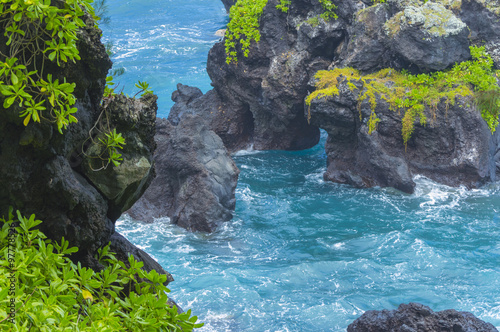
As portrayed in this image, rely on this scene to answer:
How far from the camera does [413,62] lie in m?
17.8

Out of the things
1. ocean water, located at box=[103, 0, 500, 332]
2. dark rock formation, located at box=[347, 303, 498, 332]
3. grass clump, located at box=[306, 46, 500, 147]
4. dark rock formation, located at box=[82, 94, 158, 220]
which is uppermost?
dark rock formation, located at box=[82, 94, 158, 220]

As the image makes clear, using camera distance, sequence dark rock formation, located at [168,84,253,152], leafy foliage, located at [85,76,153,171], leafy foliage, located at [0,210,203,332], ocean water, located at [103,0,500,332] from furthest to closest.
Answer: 1. dark rock formation, located at [168,84,253,152]
2. ocean water, located at [103,0,500,332]
3. leafy foliage, located at [85,76,153,171]
4. leafy foliage, located at [0,210,203,332]

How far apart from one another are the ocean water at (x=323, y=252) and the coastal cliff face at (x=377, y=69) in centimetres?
82

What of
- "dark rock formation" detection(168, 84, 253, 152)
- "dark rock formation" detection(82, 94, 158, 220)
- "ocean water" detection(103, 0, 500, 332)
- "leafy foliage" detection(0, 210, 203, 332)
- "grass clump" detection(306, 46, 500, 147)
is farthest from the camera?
"dark rock formation" detection(168, 84, 253, 152)

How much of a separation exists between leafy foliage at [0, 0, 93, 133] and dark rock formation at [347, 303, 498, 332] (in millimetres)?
6777

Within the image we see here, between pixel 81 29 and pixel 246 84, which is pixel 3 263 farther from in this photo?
pixel 246 84

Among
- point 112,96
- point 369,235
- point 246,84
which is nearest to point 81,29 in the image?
point 112,96

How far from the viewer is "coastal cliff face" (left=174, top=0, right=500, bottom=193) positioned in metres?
17.2

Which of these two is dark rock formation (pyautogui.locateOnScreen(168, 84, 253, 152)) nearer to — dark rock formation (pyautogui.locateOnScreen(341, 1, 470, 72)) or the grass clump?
the grass clump

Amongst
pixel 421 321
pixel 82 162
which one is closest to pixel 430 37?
pixel 421 321

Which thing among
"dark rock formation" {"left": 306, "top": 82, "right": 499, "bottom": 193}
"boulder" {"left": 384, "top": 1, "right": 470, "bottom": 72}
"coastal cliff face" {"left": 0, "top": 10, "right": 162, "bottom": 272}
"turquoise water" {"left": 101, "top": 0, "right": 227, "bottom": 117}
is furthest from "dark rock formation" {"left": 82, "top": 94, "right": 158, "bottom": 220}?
"turquoise water" {"left": 101, "top": 0, "right": 227, "bottom": 117}

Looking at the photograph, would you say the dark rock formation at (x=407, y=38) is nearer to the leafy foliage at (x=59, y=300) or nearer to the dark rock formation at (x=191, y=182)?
the dark rock formation at (x=191, y=182)

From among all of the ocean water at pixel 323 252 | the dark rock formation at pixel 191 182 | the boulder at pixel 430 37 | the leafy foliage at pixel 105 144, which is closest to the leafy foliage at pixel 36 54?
the leafy foliage at pixel 105 144

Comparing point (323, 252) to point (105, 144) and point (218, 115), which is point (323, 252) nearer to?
point (105, 144)
